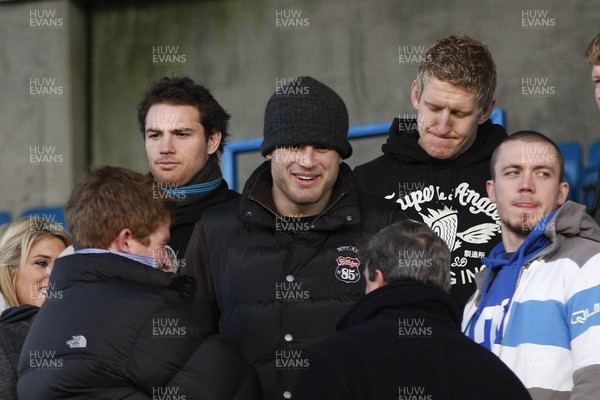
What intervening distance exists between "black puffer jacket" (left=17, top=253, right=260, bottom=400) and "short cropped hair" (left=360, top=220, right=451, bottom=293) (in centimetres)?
55

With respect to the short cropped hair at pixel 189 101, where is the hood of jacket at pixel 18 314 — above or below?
below

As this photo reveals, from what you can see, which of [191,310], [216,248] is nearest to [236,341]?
[216,248]

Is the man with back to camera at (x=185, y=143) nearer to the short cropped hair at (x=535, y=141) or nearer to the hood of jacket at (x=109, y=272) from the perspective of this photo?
the short cropped hair at (x=535, y=141)

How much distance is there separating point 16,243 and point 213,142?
106 cm

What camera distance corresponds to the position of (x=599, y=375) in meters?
3.51

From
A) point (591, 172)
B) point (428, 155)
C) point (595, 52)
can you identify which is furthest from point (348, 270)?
point (591, 172)

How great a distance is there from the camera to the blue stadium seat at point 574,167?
6.67 metres

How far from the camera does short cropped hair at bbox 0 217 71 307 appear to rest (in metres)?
4.56

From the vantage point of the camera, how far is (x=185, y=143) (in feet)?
16.8

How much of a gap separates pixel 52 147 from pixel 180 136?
3.60 m

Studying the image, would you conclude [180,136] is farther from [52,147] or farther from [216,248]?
[52,147]

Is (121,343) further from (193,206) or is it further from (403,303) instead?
(193,206)

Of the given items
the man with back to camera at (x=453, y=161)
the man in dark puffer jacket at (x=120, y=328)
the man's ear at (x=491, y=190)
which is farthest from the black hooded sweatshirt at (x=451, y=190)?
the man in dark puffer jacket at (x=120, y=328)

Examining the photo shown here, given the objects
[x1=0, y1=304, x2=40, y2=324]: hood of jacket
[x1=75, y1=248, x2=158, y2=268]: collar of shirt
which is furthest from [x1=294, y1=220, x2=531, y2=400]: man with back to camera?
[x1=0, y1=304, x2=40, y2=324]: hood of jacket
